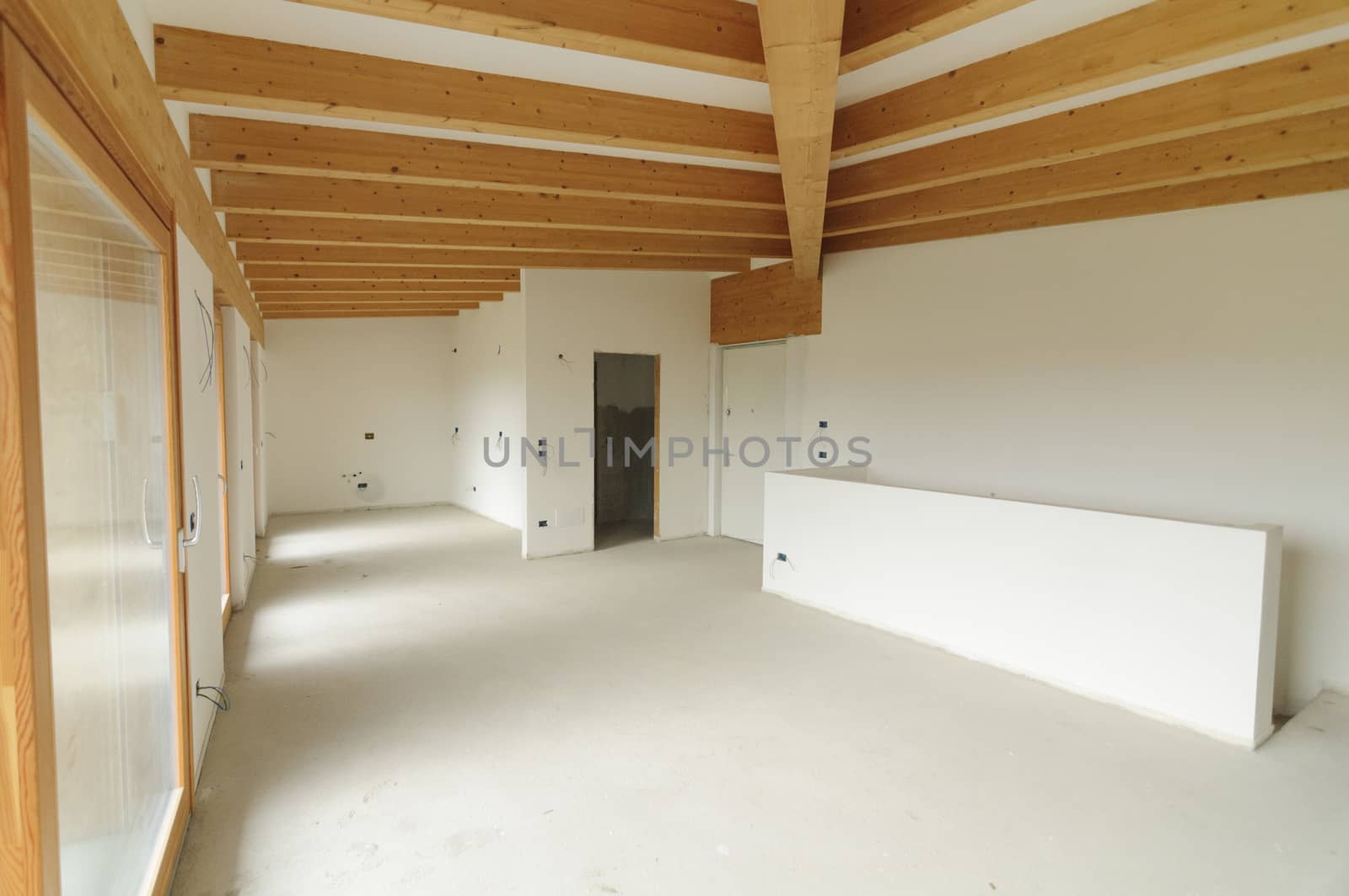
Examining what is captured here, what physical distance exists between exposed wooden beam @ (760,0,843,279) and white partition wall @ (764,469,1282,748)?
1957mm

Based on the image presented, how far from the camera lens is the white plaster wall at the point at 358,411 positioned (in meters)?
9.09

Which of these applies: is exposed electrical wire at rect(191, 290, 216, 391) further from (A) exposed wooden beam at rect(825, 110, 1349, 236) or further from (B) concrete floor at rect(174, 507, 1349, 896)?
(A) exposed wooden beam at rect(825, 110, 1349, 236)

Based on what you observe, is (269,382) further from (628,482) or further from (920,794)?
(920,794)

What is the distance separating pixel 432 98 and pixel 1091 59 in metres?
2.72

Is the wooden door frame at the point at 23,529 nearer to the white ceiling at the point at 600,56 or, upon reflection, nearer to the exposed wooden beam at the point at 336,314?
the white ceiling at the point at 600,56

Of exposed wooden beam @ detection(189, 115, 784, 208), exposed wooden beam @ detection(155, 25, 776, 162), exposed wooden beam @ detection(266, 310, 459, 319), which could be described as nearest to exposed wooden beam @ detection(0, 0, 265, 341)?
exposed wooden beam @ detection(155, 25, 776, 162)

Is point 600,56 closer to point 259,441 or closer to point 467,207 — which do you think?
point 467,207

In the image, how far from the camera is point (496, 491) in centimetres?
850

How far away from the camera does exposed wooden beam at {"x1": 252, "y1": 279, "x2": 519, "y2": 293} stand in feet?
22.6

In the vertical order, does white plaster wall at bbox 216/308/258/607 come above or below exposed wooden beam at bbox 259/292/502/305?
below

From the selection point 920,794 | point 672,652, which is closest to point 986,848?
point 920,794

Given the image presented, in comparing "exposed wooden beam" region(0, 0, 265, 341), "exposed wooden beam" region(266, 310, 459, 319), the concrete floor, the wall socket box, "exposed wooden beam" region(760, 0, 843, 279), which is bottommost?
the concrete floor

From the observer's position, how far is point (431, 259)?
6.06 m

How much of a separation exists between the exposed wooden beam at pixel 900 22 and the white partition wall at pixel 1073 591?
2.34 m
